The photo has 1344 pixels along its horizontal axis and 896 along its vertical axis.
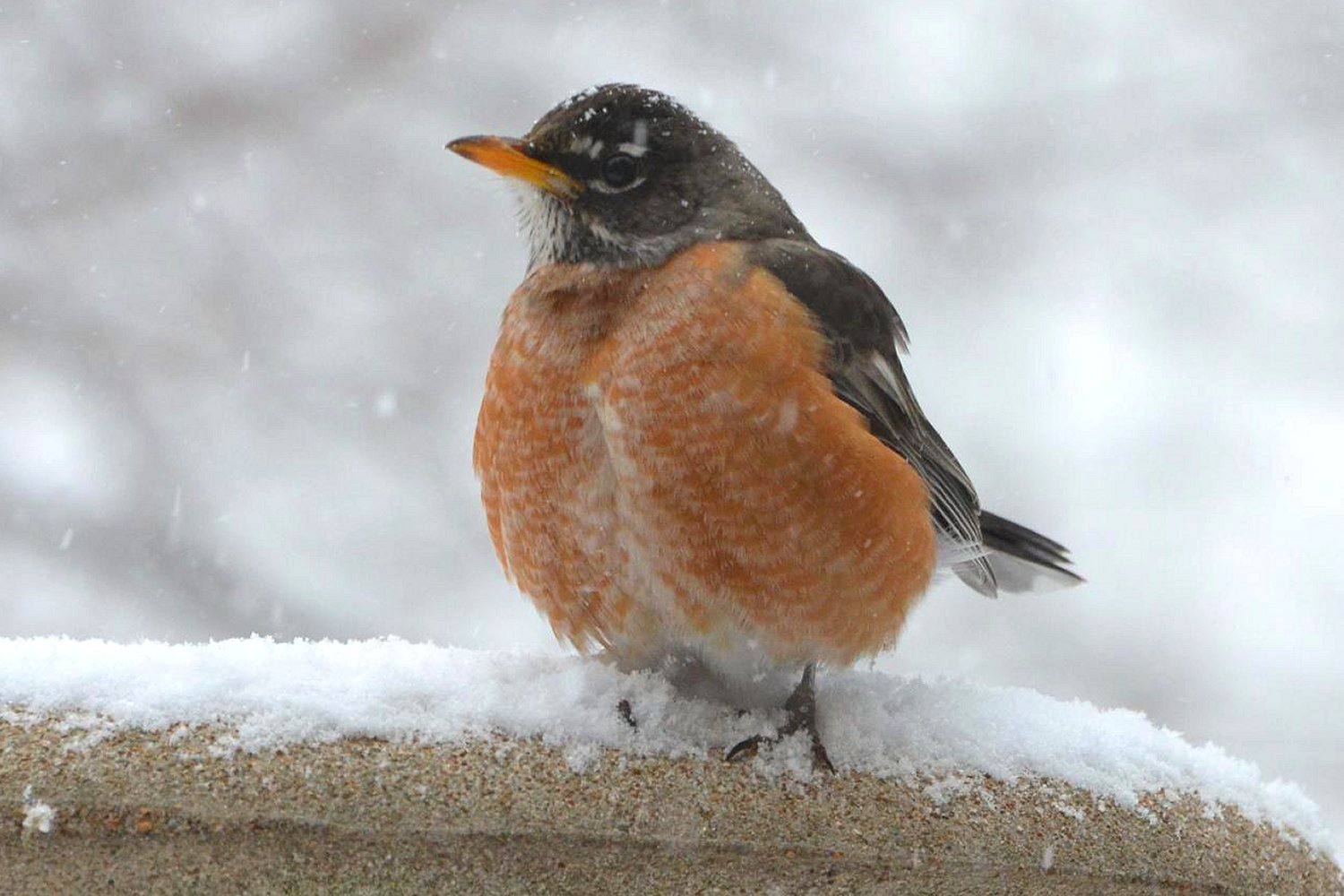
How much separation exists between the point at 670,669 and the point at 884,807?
2.00 feet

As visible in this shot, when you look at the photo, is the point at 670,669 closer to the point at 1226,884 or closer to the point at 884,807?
the point at 884,807

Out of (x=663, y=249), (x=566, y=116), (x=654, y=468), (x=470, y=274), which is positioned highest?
(x=470, y=274)

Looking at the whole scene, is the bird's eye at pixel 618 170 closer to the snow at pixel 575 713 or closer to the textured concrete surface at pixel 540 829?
the snow at pixel 575 713

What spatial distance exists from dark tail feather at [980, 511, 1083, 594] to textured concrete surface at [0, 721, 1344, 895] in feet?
3.60

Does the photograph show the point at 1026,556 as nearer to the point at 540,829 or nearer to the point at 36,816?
the point at 540,829

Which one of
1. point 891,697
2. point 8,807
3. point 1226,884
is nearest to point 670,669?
point 891,697

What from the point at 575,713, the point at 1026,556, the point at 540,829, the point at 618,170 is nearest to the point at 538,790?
the point at 540,829

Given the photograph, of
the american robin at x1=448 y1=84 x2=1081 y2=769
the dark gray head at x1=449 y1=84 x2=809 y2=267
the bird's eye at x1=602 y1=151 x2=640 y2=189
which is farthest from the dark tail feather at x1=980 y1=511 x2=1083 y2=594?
the bird's eye at x1=602 y1=151 x2=640 y2=189

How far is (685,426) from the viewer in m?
2.46

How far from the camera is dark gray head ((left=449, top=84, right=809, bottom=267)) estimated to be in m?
2.79

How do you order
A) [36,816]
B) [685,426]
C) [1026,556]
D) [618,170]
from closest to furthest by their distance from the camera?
[36,816]
[685,426]
[618,170]
[1026,556]

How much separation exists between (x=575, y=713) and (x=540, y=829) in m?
0.32

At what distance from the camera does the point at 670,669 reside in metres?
2.74

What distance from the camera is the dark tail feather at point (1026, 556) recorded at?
3.44 m
